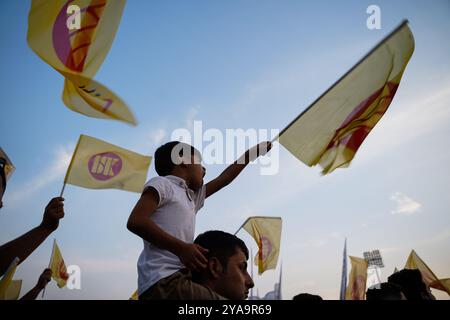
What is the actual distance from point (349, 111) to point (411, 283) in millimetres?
2075

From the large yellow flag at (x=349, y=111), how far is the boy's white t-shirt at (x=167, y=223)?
146 cm

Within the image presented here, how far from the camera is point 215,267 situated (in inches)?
84.2

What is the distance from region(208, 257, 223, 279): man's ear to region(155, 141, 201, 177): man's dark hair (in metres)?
0.91

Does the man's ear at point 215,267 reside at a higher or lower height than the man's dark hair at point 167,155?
lower

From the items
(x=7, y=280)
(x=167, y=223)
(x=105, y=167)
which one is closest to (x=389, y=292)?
(x=167, y=223)

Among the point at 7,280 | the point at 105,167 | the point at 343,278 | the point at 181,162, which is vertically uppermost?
the point at 105,167

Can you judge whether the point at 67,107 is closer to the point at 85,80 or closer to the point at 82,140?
the point at 85,80

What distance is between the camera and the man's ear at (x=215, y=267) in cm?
211

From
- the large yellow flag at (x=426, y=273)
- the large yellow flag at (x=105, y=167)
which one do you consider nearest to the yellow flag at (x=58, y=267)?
the large yellow flag at (x=105, y=167)

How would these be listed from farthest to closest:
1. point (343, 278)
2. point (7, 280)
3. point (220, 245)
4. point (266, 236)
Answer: point (343, 278) < point (266, 236) < point (7, 280) < point (220, 245)

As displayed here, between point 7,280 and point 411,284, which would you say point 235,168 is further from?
point 411,284

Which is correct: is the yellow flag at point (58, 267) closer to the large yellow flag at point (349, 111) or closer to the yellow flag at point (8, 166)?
the yellow flag at point (8, 166)

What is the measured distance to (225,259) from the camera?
2205mm
